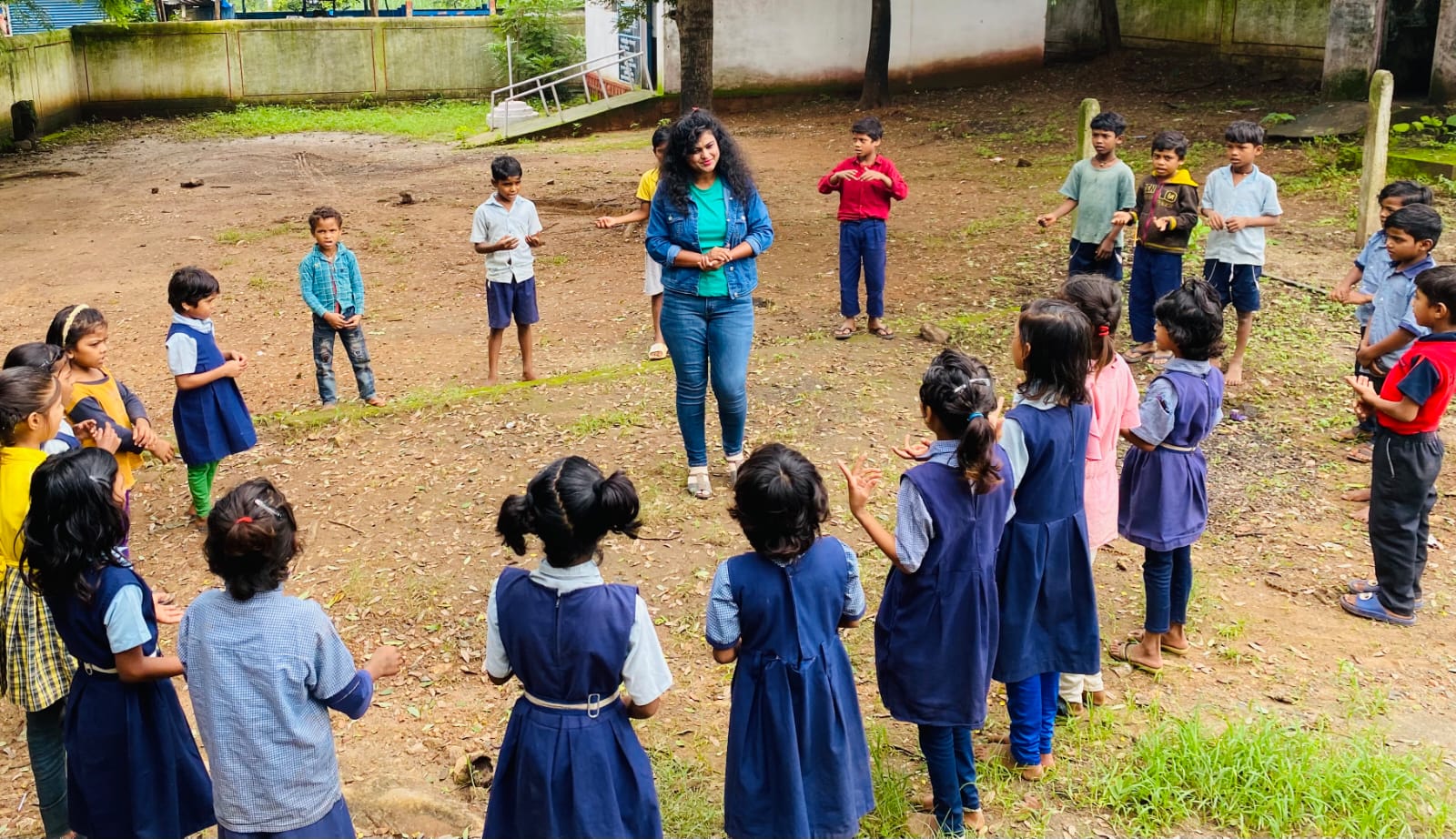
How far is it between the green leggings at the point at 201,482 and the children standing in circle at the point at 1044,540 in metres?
4.02

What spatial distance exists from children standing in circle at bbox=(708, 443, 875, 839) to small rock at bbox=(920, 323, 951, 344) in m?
5.10

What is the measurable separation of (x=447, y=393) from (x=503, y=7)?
21148mm

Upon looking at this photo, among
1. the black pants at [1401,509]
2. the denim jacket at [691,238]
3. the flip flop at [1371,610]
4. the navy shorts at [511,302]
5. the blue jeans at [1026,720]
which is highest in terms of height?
the denim jacket at [691,238]

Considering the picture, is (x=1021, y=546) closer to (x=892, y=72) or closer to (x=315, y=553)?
(x=315, y=553)

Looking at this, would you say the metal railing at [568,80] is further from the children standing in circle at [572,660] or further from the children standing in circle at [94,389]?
the children standing in circle at [572,660]

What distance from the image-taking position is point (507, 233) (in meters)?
7.43

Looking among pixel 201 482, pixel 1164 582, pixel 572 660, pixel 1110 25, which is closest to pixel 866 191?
pixel 1164 582

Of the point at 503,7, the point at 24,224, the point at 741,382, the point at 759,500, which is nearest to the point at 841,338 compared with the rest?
the point at 741,382

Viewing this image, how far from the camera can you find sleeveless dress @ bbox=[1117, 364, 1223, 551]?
4.25 meters

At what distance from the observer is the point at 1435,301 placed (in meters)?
4.55

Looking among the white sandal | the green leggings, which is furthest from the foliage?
the white sandal

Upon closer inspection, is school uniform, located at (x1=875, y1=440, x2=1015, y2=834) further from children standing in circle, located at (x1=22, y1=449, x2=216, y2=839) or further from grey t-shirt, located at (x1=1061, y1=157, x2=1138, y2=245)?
grey t-shirt, located at (x1=1061, y1=157, x2=1138, y2=245)

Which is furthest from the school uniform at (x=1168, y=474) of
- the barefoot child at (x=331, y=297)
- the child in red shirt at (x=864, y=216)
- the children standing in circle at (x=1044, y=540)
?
the barefoot child at (x=331, y=297)

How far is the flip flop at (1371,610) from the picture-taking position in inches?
191
